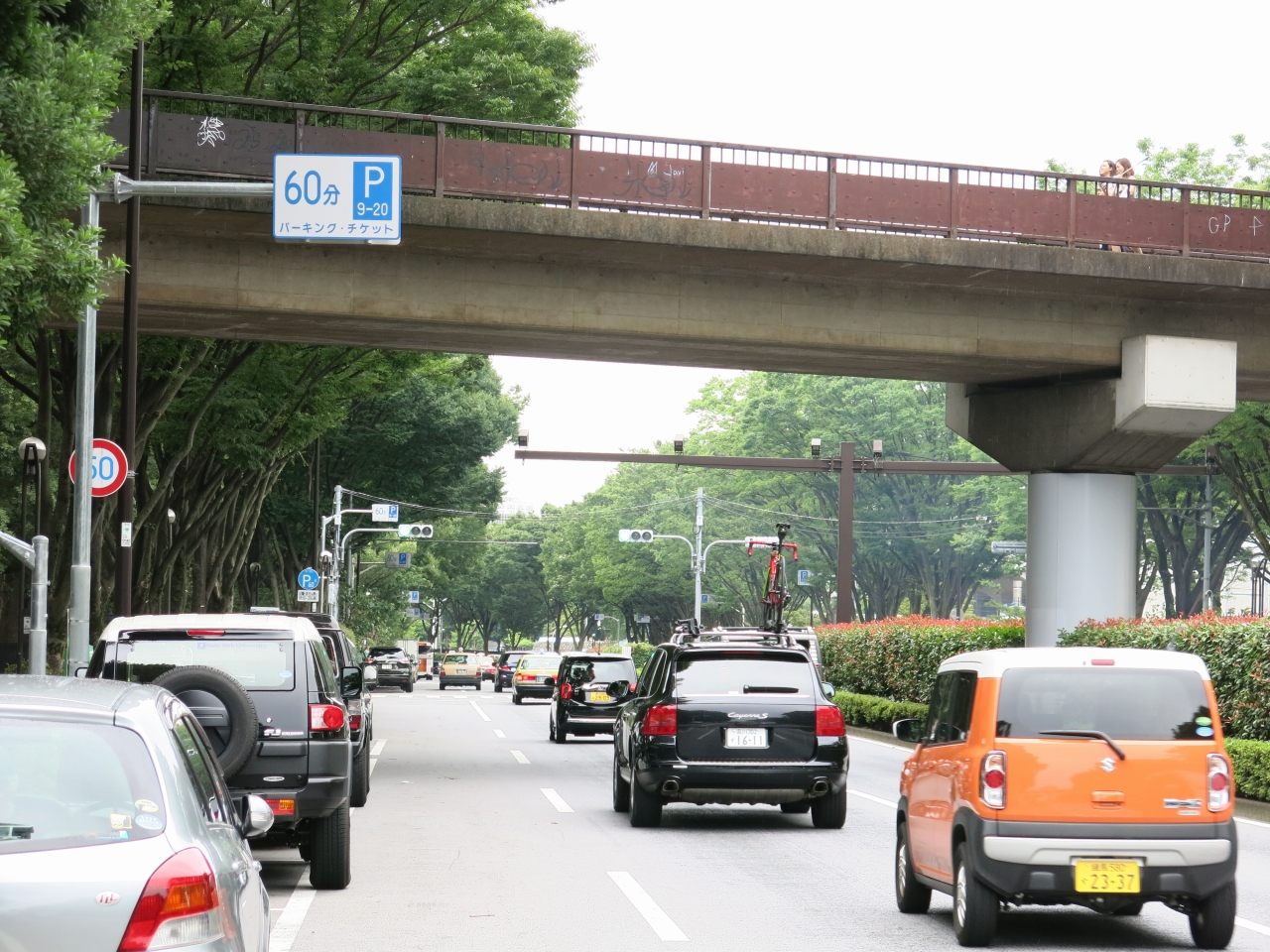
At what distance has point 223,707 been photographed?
420 inches

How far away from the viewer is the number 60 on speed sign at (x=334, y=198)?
61.0ft

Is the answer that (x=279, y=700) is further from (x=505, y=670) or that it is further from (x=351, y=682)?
(x=505, y=670)

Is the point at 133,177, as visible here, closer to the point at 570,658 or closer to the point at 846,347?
the point at 846,347

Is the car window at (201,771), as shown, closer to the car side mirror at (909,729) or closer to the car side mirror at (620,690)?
the car side mirror at (909,729)

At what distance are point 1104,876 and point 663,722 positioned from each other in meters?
6.82

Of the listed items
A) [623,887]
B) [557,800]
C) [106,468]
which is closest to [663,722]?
[623,887]

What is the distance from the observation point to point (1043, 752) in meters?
9.24

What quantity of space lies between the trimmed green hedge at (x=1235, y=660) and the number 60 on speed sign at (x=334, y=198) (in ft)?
33.4

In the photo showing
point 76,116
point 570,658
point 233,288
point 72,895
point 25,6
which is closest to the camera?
point 72,895

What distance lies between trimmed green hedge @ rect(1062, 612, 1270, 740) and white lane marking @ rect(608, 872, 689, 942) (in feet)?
30.5

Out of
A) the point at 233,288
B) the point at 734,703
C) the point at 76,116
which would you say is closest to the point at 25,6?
the point at 76,116

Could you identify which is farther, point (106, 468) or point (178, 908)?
point (106, 468)

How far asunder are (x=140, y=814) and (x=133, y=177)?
57.9 ft

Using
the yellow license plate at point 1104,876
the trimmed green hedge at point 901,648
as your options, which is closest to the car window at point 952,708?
the yellow license plate at point 1104,876
